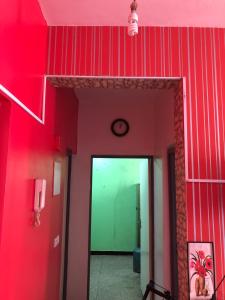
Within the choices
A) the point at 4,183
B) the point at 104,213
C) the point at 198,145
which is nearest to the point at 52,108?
the point at 4,183

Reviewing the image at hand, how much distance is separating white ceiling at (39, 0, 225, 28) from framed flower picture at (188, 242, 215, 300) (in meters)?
1.52

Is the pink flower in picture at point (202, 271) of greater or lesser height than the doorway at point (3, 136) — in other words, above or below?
below

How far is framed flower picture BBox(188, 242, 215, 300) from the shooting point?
5.02ft

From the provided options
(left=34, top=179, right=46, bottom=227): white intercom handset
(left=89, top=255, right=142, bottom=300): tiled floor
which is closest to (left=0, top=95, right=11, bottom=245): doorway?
(left=34, top=179, right=46, bottom=227): white intercom handset

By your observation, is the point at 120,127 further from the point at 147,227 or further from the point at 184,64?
the point at 184,64

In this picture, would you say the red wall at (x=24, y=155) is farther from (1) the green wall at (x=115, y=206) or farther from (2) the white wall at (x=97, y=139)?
(1) the green wall at (x=115, y=206)

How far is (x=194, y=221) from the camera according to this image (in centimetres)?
162

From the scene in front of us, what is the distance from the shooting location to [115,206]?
5.79 m

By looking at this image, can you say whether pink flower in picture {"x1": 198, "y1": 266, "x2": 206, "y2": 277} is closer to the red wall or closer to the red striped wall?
the red striped wall

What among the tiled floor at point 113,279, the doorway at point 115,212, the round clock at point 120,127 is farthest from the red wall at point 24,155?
the doorway at point 115,212

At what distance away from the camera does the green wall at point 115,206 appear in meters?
5.73

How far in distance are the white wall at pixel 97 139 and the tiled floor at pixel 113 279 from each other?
0.67 m

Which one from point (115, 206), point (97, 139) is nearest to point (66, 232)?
point (97, 139)

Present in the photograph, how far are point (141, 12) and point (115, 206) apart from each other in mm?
4700
